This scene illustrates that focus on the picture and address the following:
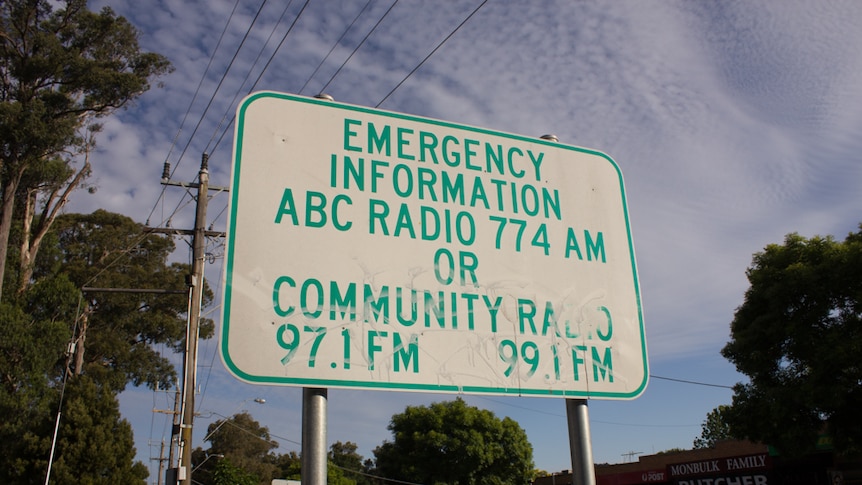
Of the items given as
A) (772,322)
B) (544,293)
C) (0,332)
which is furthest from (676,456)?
(544,293)

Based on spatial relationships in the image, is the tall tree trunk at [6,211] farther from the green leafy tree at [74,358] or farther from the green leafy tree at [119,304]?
the green leafy tree at [119,304]

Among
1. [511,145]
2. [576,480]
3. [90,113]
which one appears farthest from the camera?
[90,113]

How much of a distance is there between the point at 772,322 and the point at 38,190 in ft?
83.0

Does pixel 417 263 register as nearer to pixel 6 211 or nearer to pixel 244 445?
pixel 6 211

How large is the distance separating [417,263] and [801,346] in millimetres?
15780

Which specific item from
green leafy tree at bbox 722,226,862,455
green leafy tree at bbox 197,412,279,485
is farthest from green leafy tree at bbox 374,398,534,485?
green leafy tree at bbox 197,412,279,485

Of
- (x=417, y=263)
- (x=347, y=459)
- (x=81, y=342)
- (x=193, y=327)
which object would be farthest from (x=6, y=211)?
(x=347, y=459)

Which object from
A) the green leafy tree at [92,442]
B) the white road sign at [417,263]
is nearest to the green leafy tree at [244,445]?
the green leafy tree at [92,442]

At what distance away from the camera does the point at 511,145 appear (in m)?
2.69

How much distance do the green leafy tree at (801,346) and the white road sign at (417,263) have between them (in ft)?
46.0

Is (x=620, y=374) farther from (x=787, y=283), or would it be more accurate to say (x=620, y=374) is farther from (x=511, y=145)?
(x=787, y=283)

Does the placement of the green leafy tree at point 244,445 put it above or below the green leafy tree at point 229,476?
above

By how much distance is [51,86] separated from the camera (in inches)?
905

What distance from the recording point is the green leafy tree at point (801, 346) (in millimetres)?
14062
